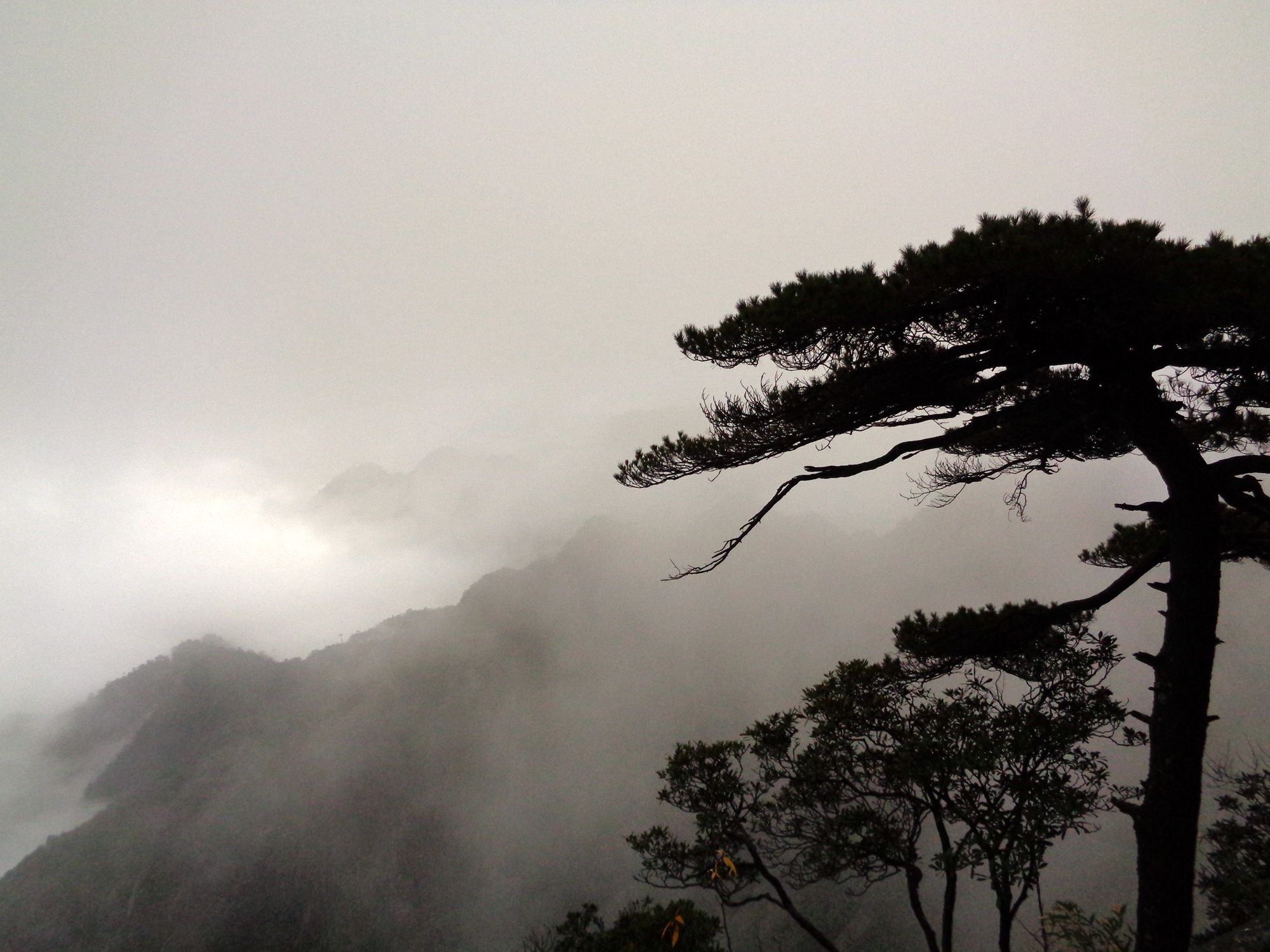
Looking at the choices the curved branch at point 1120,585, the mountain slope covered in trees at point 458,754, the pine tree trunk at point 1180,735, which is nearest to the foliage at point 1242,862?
the pine tree trunk at point 1180,735

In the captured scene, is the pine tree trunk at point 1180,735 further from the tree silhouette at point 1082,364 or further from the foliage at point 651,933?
the foliage at point 651,933

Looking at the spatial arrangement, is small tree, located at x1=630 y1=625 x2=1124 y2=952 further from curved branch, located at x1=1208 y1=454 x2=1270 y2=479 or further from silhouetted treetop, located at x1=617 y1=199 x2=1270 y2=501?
silhouetted treetop, located at x1=617 y1=199 x2=1270 y2=501

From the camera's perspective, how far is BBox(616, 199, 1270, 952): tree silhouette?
3.73 m

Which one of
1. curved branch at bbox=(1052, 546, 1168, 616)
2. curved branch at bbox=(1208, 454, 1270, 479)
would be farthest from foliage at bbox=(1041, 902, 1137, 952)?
Answer: curved branch at bbox=(1208, 454, 1270, 479)

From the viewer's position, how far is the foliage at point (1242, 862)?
15.4ft

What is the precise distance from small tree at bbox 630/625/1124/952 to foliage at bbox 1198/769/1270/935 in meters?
1.05

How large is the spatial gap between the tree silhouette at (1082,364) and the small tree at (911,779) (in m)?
0.87

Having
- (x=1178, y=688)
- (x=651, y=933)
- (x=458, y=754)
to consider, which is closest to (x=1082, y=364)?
(x=1178, y=688)

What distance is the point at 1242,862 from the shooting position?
5930mm

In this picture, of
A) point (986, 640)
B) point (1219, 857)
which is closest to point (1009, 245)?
point (986, 640)

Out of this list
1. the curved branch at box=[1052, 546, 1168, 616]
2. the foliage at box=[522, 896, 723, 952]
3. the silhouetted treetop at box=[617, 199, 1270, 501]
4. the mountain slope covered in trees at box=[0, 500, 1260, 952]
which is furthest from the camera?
the mountain slope covered in trees at box=[0, 500, 1260, 952]

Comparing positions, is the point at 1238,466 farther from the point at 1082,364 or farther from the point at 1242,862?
the point at 1242,862

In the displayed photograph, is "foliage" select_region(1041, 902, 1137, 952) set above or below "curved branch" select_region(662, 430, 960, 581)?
below

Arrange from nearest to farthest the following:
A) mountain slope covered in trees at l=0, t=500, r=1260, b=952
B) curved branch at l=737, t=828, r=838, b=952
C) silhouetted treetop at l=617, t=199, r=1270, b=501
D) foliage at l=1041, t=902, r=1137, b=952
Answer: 1. silhouetted treetop at l=617, t=199, r=1270, b=501
2. foliage at l=1041, t=902, r=1137, b=952
3. curved branch at l=737, t=828, r=838, b=952
4. mountain slope covered in trees at l=0, t=500, r=1260, b=952
